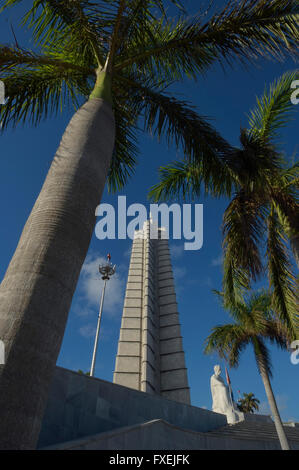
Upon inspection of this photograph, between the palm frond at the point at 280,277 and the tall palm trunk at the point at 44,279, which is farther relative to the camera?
the palm frond at the point at 280,277

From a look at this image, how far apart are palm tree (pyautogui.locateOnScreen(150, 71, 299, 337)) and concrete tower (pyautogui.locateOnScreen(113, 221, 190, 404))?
18876 mm

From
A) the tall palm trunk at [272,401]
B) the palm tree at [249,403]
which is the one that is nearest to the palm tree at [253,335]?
the tall palm trunk at [272,401]

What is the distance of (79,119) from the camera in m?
4.02

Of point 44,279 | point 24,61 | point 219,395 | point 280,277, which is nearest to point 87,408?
point 280,277

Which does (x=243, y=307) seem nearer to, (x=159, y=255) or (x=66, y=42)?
(x=66, y=42)

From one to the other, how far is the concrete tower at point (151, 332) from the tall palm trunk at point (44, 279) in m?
22.7

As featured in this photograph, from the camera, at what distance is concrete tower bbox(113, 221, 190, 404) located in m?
24.5

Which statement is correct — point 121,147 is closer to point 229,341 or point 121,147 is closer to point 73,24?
point 73,24

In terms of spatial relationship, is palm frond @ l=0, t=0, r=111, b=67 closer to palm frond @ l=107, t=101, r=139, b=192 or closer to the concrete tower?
palm frond @ l=107, t=101, r=139, b=192

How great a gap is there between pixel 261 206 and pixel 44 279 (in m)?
6.26

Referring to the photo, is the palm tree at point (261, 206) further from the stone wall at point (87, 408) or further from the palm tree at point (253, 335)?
the palm tree at point (253, 335)

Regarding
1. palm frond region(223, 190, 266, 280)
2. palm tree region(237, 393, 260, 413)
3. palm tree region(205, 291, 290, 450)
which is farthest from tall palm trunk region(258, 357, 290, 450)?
palm tree region(237, 393, 260, 413)

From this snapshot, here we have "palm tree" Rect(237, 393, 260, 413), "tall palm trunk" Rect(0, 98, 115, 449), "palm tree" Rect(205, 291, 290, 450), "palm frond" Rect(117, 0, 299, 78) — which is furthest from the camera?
"palm tree" Rect(237, 393, 260, 413)

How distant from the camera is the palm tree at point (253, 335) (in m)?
13.5
